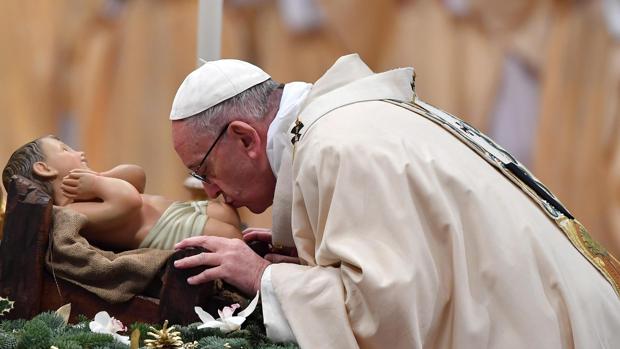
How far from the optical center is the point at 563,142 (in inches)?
179

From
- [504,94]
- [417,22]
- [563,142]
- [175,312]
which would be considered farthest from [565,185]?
[175,312]

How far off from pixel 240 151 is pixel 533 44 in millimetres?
2293

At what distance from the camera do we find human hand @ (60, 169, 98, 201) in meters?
2.70

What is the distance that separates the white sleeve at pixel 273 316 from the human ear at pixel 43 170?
2.36 ft

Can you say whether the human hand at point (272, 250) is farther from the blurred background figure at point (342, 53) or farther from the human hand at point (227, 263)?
the blurred background figure at point (342, 53)

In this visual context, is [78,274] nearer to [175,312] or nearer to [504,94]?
[175,312]

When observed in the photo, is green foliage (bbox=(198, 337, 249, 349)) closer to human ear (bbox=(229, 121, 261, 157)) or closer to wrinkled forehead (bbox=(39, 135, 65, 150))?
human ear (bbox=(229, 121, 261, 157))

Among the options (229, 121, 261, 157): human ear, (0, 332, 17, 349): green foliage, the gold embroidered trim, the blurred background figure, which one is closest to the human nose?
(229, 121, 261, 157): human ear

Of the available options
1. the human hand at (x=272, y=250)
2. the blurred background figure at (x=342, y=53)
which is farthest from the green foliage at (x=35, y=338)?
the blurred background figure at (x=342, y=53)

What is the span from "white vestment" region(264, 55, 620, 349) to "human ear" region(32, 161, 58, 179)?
690 millimetres

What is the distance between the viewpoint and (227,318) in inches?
92.0

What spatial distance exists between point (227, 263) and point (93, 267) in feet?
1.13

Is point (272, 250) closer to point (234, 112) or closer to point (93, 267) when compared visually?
point (234, 112)

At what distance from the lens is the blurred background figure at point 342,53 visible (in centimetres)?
455
